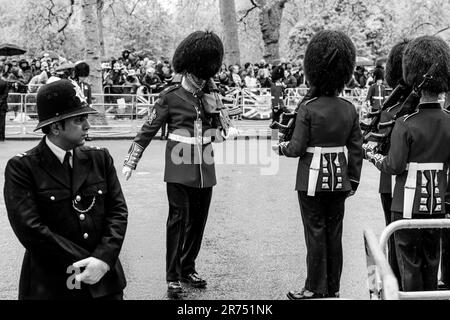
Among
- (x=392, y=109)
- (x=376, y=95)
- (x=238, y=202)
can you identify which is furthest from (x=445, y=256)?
(x=376, y=95)

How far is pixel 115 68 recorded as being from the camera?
77.9 ft

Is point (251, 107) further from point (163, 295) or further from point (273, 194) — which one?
point (163, 295)

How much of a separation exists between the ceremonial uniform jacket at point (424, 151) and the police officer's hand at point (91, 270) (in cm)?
229

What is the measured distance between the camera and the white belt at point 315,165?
17.4ft

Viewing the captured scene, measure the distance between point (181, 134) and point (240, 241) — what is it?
213cm

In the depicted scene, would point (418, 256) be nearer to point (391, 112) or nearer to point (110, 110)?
point (391, 112)

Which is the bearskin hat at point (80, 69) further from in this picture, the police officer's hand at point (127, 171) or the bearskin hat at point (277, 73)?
the police officer's hand at point (127, 171)

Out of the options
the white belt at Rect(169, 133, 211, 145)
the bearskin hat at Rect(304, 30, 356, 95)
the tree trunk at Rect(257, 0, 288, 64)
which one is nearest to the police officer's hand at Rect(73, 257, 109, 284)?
the white belt at Rect(169, 133, 211, 145)

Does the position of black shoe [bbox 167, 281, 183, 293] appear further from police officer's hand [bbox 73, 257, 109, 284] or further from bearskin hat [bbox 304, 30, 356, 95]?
police officer's hand [bbox 73, 257, 109, 284]

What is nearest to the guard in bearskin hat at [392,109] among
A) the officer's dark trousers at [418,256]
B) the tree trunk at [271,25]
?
the officer's dark trousers at [418,256]

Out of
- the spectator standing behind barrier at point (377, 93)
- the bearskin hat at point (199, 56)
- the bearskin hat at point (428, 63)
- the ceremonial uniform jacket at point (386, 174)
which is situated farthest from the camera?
the spectator standing behind barrier at point (377, 93)

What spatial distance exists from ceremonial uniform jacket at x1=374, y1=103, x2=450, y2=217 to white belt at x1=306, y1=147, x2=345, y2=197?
50cm

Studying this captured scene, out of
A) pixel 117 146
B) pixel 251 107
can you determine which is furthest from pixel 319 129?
pixel 251 107
